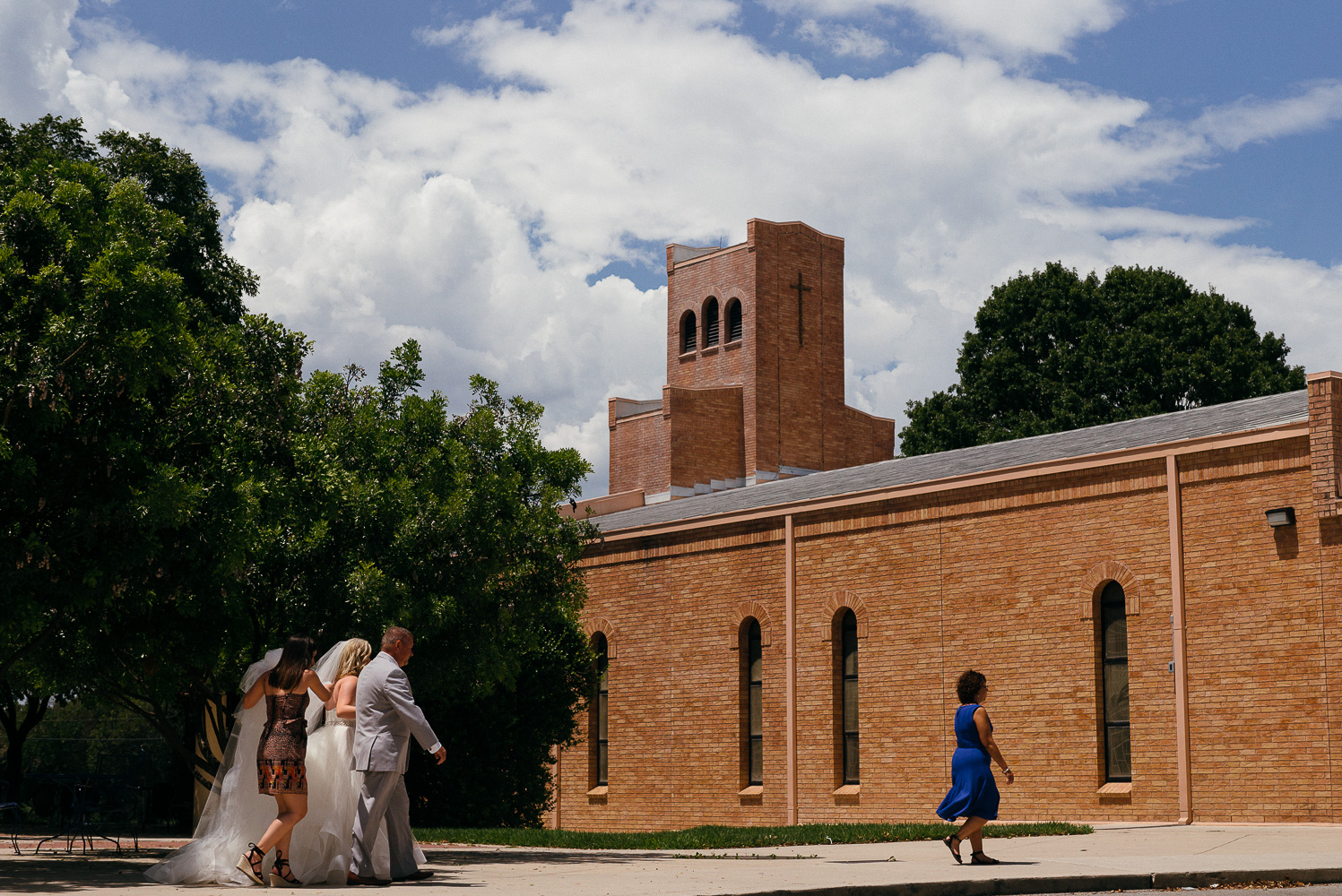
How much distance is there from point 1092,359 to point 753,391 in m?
11.4

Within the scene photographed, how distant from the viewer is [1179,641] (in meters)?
21.1

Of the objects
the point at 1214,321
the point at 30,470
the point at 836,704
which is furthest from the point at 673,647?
the point at 1214,321

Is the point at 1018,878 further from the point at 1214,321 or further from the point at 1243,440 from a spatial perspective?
the point at 1214,321

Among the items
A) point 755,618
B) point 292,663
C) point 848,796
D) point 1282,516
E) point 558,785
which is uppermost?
point 1282,516

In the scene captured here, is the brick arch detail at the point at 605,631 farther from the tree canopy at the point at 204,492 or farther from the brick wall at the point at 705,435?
the brick wall at the point at 705,435

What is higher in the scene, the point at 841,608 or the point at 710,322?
the point at 710,322

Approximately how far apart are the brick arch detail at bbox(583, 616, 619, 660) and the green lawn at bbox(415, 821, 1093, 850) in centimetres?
1005

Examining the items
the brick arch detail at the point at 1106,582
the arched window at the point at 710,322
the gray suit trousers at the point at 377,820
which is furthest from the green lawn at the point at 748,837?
the arched window at the point at 710,322

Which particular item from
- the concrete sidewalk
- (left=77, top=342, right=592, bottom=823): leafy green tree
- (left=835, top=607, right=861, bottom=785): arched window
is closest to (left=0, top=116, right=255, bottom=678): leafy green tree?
(left=77, top=342, right=592, bottom=823): leafy green tree

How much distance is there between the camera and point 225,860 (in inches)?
441

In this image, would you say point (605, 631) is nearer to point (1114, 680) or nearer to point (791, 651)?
point (791, 651)

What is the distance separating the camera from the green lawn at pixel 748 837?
56.4ft

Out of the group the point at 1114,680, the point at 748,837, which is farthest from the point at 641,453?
the point at 748,837

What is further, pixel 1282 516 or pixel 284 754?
pixel 1282 516
